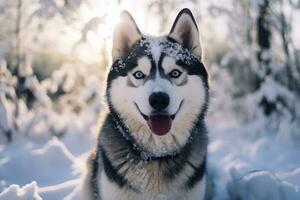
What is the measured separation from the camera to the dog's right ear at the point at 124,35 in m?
3.35

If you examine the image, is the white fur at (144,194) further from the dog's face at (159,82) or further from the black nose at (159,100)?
the black nose at (159,100)

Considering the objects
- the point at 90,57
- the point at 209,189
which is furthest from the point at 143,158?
the point at 90,57

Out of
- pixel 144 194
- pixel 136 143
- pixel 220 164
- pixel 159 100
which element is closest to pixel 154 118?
pixel 159 100

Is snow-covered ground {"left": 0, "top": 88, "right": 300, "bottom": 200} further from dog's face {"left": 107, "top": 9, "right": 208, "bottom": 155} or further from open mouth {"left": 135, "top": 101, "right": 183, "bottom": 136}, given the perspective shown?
open mouth {"left": 135, "top": 101, "right": 183, "bottom": 136}

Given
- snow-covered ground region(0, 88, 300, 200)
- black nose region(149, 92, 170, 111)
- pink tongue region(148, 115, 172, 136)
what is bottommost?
snow-covered ground region(0, 88, 300, 200)

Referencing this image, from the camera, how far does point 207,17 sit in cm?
907

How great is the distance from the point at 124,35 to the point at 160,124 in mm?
756

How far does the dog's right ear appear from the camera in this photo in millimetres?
3354

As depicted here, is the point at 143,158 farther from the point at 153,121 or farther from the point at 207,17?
the point at 207,17

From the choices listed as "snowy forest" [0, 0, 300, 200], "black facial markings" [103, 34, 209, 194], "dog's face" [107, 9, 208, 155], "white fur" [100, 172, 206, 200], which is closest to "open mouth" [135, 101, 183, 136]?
"dog's face" [107, 9, 208, 155]

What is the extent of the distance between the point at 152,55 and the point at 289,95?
18.9ft

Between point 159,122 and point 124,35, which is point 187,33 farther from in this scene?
point 159,122

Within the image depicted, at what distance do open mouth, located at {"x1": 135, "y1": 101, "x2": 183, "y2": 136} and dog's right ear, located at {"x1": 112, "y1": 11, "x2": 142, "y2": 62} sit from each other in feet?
1.95

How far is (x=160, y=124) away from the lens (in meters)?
3.05
